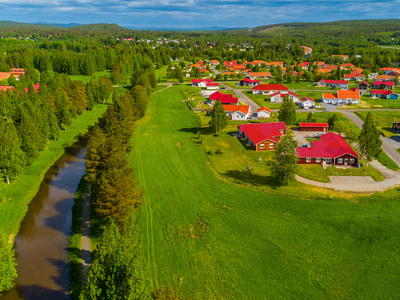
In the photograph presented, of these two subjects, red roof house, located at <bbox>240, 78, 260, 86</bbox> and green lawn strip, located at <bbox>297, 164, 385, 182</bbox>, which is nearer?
green lawn strip, located at <bbox>297, 164, 385, 182</bbox>

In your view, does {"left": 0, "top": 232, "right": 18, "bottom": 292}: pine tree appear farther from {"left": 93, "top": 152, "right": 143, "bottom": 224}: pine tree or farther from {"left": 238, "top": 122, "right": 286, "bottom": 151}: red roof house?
{"left": 238, "top": 122, "right": 286, "bottom": 151}: red roof house

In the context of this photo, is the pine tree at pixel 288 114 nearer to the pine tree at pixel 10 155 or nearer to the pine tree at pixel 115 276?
the pine tree at pixel 10 155

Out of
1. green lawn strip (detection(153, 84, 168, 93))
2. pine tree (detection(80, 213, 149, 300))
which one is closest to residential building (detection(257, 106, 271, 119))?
green lawn strip (detection(153, 84, 168, 93))

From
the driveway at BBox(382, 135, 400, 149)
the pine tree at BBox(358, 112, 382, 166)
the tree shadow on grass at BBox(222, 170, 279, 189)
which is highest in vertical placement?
the pine tree at BBox(358, 112, 382, 166)

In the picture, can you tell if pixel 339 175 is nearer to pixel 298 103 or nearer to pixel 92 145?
pixel 92 145

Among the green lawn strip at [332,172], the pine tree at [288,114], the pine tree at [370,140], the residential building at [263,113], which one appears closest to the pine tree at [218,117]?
the pine tree at [288,114]

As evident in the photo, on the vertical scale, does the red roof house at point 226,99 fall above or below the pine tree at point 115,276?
above

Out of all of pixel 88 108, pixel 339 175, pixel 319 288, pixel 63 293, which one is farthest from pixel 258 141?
pixel 88 108

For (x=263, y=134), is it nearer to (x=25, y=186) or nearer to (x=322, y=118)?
(x=322, y=118)
